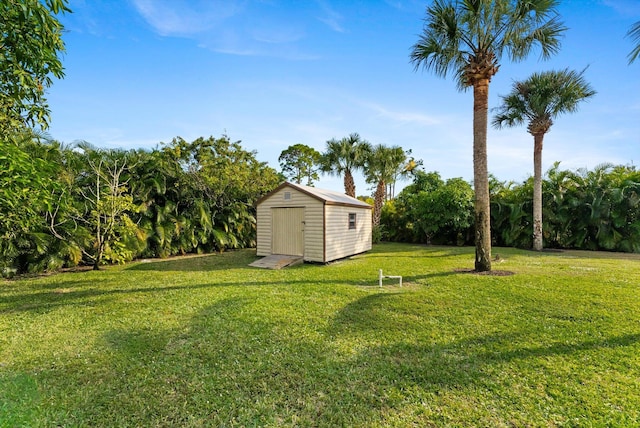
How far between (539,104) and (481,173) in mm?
7100

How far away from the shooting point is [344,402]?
2.44m

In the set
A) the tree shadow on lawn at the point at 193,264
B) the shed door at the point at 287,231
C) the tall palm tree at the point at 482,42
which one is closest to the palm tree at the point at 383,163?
the shed door at the point at 287,231

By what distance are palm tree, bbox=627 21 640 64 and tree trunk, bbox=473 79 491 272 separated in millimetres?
2639

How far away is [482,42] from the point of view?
703cm

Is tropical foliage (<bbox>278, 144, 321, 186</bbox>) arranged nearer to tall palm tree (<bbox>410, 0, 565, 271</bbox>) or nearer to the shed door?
the shed door

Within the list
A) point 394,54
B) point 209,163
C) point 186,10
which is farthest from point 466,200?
point 186,10

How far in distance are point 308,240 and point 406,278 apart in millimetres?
3584

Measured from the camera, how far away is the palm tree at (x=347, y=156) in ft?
51.6

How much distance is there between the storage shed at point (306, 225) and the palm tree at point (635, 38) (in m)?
6.86

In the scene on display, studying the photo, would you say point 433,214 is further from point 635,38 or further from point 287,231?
point 635,38

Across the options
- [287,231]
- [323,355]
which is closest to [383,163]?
[287,231]

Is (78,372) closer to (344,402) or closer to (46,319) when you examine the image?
(46,319)

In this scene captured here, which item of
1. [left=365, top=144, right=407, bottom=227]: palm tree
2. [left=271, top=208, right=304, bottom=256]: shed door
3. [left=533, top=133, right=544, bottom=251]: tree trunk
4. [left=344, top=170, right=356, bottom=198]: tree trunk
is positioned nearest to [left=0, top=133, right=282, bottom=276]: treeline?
[left=271, top=208, right=304, bottom=256]: shed door

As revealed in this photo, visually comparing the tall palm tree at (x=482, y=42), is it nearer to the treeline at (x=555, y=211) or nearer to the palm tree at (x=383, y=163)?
the treeline at (x=555, y=211)
